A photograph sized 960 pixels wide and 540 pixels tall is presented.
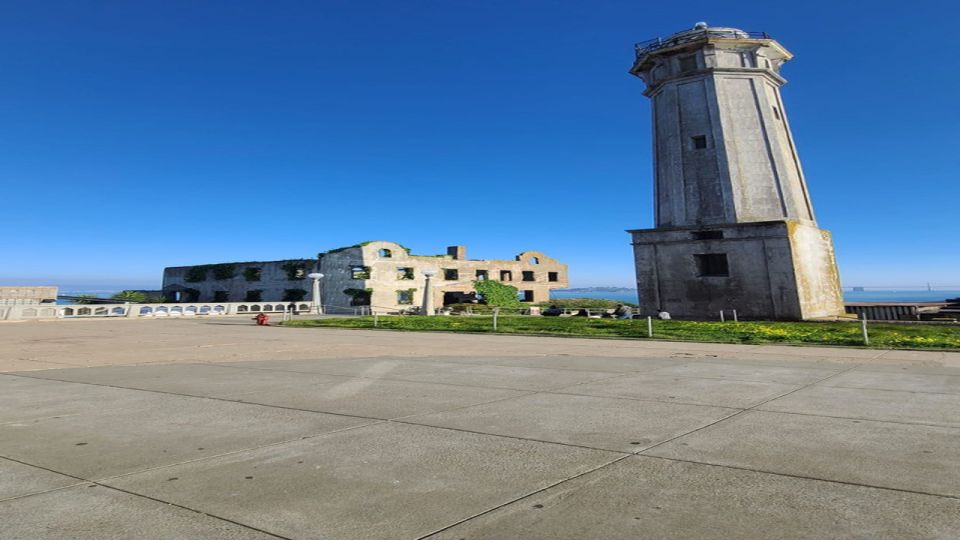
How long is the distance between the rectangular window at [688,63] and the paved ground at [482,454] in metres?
23.4

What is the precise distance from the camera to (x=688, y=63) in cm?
2897

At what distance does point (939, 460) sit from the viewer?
4363 mm

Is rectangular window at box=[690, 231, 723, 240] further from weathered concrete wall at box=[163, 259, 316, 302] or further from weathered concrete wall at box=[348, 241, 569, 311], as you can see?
weathered concrete wall at box=[163, 259, 316, 302]

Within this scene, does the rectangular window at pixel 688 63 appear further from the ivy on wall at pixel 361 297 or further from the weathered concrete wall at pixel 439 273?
the ivy on wall at pixel 361 297

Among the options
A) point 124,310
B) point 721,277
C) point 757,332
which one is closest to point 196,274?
point 124,310

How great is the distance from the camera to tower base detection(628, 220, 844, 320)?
82.9ft

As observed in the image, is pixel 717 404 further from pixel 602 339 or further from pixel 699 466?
pixel 602 339

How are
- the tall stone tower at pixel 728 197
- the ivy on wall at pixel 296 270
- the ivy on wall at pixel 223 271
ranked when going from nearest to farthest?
the tall stone tower at pixel 728 197
the ivy on wall at pixel 296 270
the ivy on wall at pixel 223 271

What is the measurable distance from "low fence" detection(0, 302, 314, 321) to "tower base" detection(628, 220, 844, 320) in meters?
24.9

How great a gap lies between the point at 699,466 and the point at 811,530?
122 centimetres

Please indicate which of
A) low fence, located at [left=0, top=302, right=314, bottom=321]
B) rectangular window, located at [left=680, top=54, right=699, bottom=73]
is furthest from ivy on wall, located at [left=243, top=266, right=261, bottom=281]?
rectangular window, located at [left=680, top=54, right=699, bottom=73]

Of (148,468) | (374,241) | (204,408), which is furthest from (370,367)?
(374,241)

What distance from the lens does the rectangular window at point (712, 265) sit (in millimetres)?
27000

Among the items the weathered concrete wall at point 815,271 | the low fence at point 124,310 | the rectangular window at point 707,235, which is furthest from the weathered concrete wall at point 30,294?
the weathered concrete wall at point 815,271
